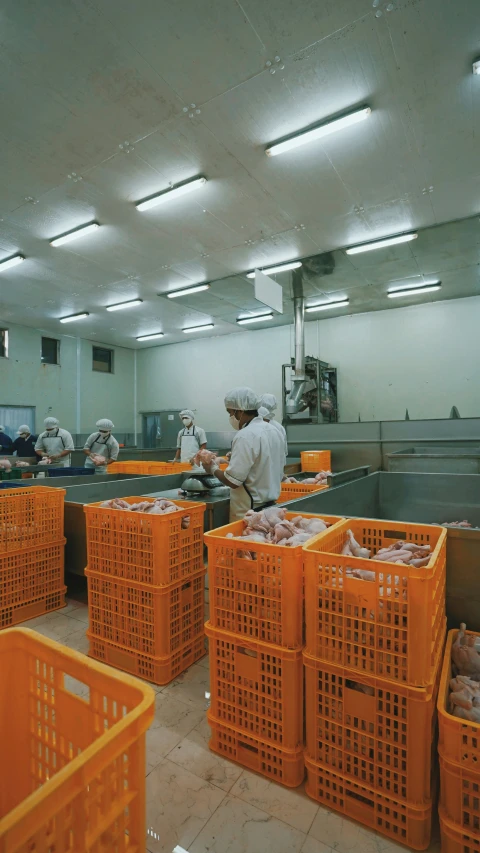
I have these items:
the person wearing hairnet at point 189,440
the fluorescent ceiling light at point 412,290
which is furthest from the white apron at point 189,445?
the fluorescent ceiling light at point 412,290

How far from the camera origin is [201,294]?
26.2 ft

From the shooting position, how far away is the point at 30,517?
2785 millimetres

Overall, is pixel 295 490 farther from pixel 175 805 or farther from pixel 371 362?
pixel 371 362

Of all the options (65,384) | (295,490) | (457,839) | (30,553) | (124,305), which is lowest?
(457,839)

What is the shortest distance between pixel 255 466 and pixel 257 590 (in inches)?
46.8

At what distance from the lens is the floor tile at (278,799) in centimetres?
126

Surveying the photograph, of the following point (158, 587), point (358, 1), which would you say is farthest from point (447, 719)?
point (358, 1)

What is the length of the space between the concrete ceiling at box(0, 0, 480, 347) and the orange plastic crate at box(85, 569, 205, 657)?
146 inches

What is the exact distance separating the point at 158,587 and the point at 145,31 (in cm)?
371

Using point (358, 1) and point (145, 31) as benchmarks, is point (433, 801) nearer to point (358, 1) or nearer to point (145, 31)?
point (358, 1)

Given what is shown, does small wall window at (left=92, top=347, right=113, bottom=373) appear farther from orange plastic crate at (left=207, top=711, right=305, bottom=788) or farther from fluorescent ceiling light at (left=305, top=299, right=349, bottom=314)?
orange plastic crate at (left=207, top=711, right=305, bottom=788)

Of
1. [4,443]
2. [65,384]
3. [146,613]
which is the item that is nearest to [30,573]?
[146,613]

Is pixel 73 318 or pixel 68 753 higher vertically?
pixel 73 318

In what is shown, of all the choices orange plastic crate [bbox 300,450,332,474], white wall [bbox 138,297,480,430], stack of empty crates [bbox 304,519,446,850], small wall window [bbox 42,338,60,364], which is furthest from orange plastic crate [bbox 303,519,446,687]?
small wall window [bbox 42,338,60,364]
